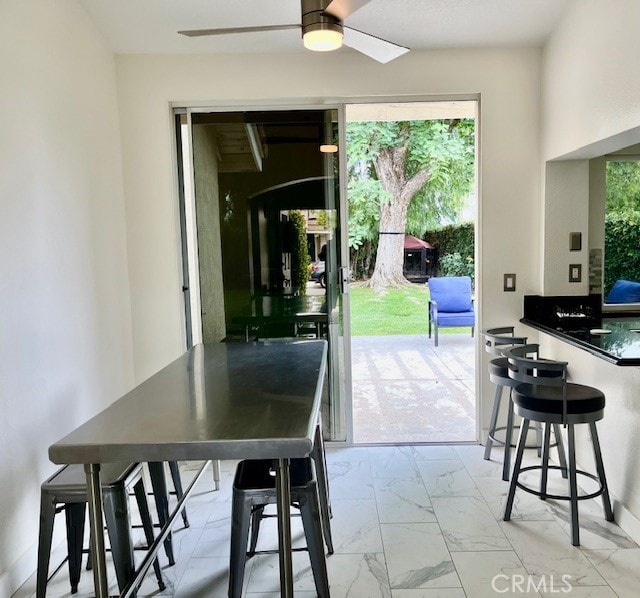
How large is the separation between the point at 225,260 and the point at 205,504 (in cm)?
147

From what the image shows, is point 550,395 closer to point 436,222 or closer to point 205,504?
point 205,504

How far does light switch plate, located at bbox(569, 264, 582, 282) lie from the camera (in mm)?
3154

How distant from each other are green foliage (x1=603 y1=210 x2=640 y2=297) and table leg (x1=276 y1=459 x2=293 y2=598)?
2856mm

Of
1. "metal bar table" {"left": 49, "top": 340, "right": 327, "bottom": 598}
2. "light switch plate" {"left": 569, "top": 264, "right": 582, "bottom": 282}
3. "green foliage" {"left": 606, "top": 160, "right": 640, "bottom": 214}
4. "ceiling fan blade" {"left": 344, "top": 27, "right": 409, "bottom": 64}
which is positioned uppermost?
"ceiling fan blade" {"left": 344, "top": 27, "right": 409, "bottom": 64}

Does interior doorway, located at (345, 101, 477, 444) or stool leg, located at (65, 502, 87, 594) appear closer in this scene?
stool leg, located at (65, 502, 87, 594)

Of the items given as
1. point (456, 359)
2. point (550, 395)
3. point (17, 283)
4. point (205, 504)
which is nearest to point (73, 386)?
point (17, 283)

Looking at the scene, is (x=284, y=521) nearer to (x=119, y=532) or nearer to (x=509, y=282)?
(x=119, y=532)

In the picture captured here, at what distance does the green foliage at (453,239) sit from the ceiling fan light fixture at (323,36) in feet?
24.0

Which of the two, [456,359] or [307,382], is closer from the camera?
[307,382]

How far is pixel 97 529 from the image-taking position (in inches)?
57.9

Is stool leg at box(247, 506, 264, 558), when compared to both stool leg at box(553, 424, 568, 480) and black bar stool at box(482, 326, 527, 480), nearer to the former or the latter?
black bar stool at box(482, 326, 527, 480)

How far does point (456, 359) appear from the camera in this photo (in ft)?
20.2

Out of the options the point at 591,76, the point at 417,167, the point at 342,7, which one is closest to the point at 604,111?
the point at 591,76

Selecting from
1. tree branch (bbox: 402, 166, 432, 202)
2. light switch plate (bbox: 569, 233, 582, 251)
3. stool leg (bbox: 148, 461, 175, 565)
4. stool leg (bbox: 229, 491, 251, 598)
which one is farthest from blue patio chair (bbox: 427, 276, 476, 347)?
stool leg (bbox: 229, 491, 251, 598)
